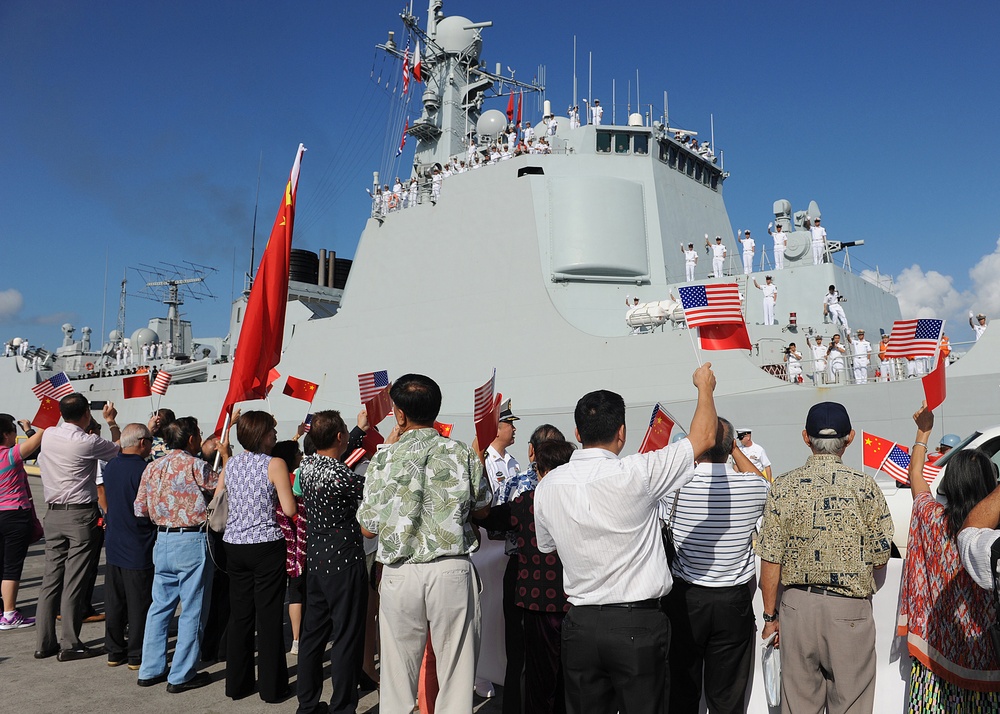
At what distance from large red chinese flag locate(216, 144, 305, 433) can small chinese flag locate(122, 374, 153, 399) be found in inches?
158

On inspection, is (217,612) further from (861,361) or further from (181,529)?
(861,361)

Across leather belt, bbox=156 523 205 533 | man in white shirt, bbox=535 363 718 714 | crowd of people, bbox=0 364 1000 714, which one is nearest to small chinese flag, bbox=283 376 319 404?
crowd of people, bbox=0 364 1000 714

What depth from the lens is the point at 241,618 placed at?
3.77m

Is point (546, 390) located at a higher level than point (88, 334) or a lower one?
lower

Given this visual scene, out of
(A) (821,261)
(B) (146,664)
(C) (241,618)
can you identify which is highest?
(A) (821,261)

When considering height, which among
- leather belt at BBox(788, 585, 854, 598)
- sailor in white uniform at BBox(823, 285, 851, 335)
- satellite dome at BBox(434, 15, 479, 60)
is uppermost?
satellite dome at BBox(434, 15, 479, 60)

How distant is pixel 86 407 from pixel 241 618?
70.8 inches

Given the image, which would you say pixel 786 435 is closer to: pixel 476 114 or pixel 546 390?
pixel 546 390

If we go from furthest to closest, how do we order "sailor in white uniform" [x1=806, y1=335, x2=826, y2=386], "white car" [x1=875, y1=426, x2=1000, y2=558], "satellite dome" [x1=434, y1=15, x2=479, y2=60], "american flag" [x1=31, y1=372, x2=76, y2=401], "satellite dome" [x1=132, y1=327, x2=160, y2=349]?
"satellite dome" [x1=132, y1=327, x2=160, y2=349], "satellite dome" [x1=434, y1=15, x2=479, y2=60], "sailor in white uniform" [x1=806, y1=335, x2=826, y2=386], "american flag" [x1=31, y1=372, x2=76, y2=401], "white car" [x1=875, y1=426, x2=1000, y2=558]

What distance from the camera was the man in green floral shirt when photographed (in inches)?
105

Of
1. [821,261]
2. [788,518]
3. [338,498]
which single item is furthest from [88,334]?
[788,518]

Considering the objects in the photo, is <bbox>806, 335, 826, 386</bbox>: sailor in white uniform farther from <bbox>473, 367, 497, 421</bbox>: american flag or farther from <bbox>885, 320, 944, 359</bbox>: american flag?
<bbox>473, 367, 497, 421</bbox>: american flag

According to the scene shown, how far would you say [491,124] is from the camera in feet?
54.1

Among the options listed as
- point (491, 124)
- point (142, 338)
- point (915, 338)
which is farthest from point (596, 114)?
point (142, 338)
